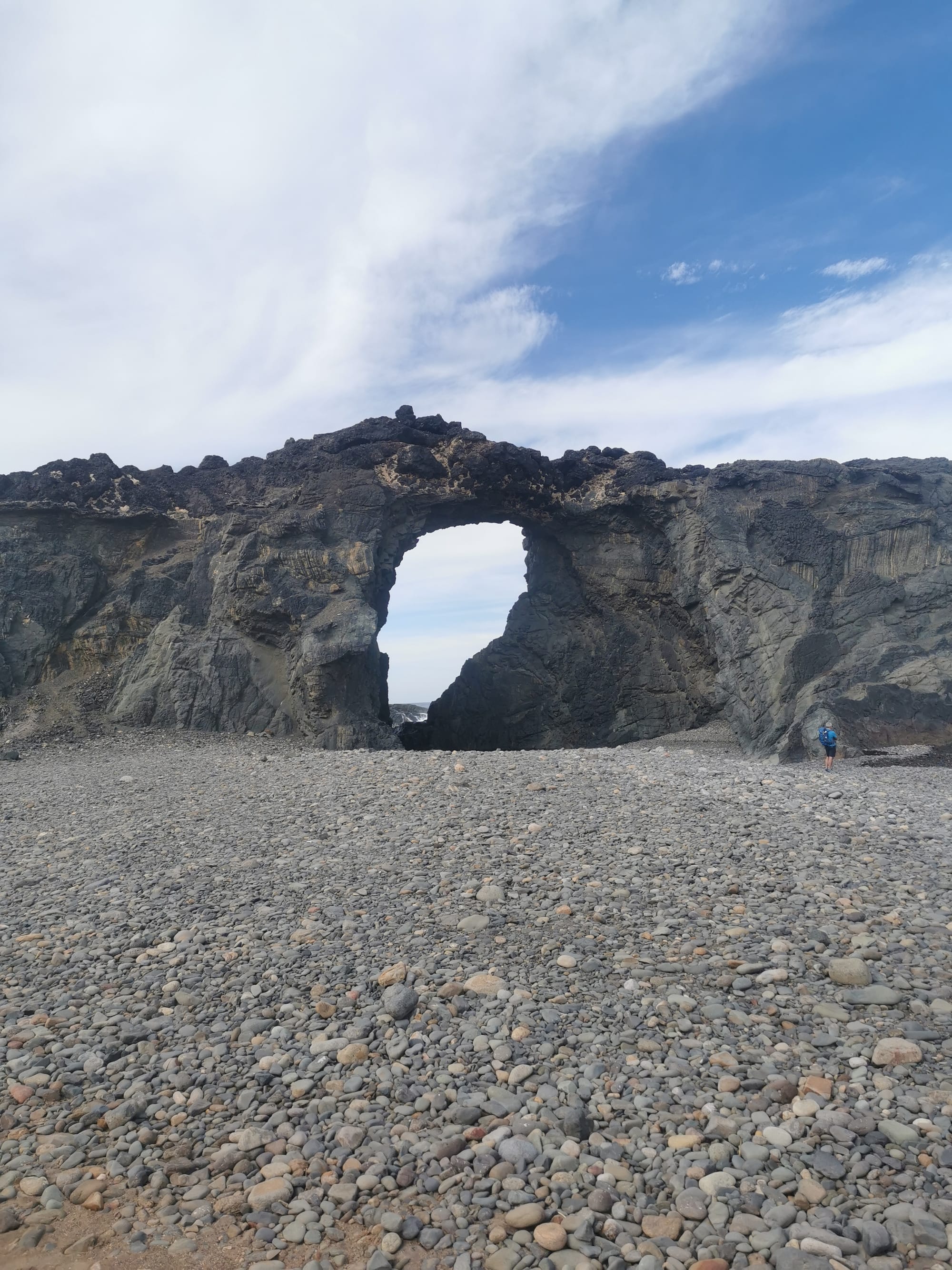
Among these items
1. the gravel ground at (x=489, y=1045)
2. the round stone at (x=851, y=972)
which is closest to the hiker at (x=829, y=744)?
the gravel ground at (x=489, y=1045)

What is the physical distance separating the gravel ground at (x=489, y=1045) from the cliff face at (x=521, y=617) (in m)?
12.8

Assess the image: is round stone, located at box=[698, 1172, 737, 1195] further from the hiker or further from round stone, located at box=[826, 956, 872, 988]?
the hiker

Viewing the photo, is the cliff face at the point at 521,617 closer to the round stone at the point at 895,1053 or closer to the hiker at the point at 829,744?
the hiker at the point at 829,744

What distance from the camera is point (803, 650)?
21.8 metres

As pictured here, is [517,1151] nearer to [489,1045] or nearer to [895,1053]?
[489,1045]

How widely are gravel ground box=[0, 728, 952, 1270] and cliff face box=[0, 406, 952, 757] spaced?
1282 cm

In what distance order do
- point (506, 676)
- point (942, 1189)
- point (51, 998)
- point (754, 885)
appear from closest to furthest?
1. point (942, 1189)
2. point (51, 998)
3. point (754, 885)
4. point (506, 676)

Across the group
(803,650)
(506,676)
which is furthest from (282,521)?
(803,650)

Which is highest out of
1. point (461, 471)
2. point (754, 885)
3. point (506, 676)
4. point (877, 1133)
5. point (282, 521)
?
point (461, 471)

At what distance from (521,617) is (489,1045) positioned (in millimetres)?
25982

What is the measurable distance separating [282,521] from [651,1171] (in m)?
23.0

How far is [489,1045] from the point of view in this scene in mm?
5152

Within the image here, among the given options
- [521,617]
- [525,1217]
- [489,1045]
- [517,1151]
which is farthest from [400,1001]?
[521,617]

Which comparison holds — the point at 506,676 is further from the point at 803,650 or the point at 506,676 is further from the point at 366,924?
the point at 366,924
